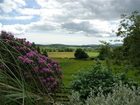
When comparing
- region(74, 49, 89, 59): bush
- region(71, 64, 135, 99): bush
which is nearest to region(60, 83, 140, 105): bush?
region(71, 64, 135, 99): bush

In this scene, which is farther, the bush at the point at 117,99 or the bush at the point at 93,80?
the bush at the point at 93,80

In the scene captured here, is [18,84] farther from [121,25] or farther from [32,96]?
[121,25]

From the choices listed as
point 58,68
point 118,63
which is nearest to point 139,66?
point 118,63

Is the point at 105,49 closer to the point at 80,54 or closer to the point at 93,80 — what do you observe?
the point at 93,80

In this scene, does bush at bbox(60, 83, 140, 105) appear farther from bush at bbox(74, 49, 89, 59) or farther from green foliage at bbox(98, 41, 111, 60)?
bush at bbox(74, 49, 89, 59)

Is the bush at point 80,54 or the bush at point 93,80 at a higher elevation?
the bush at point 93,80

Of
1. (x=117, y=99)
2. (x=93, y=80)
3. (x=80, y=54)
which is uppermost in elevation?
(x=117, y=99)

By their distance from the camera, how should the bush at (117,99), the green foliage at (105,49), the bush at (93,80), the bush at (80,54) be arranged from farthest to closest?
1. the bush at (80,54)
2. the green foliage at (105,49)
3. the bush at (93,80)
4. the bush at (117,99)

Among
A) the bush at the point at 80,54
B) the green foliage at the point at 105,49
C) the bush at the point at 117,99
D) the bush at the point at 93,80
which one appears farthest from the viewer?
the bush at the point at 80,54

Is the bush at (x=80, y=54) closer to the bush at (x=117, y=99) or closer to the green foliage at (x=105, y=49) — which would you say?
the green foliage at (x=105, y=49)

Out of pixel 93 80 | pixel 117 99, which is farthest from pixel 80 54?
pixel 117 99

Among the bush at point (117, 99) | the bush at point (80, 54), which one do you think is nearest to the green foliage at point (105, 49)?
the bush at point (117, 99)

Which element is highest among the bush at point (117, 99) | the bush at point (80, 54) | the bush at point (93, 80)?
the bush at point (117, 99)

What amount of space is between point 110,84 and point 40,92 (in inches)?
277
